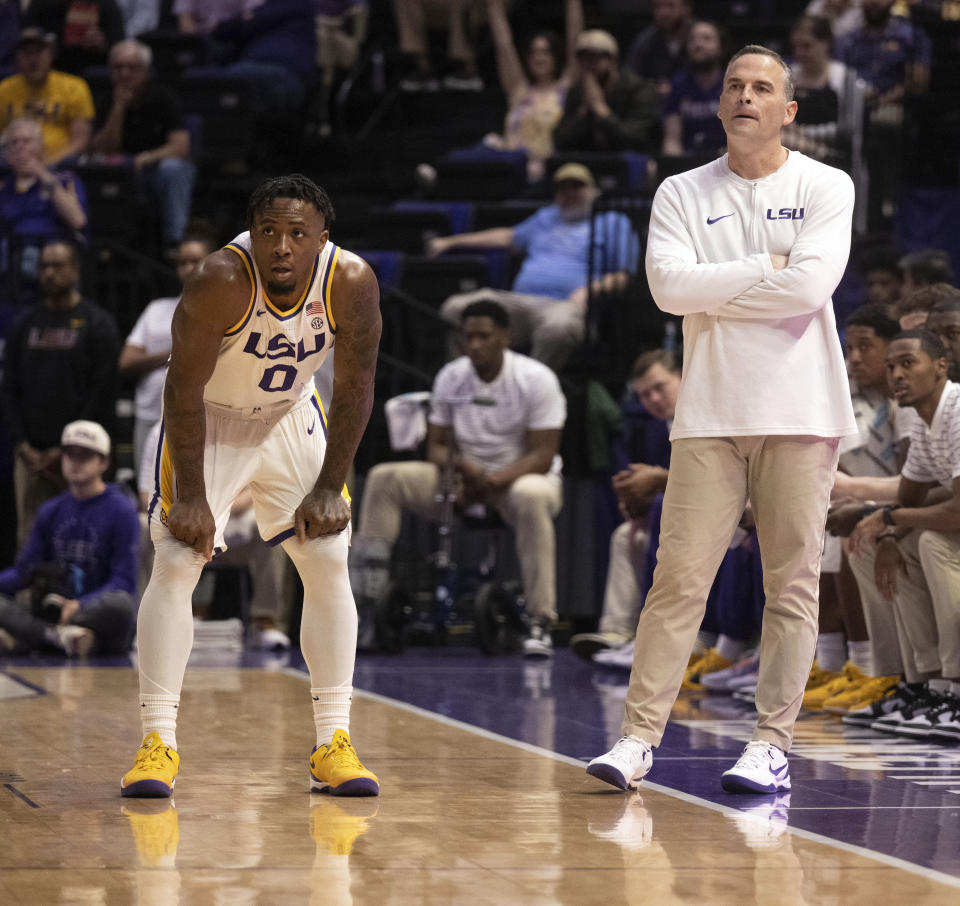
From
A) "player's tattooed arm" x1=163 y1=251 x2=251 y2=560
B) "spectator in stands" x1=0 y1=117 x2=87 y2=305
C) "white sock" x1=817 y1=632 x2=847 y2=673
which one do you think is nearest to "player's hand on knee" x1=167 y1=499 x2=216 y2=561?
"player's tattooed arm" x1=163 y1=251 x2=251 y2=560

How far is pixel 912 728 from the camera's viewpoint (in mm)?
6027

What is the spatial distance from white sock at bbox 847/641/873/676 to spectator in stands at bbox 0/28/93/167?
25.4ft

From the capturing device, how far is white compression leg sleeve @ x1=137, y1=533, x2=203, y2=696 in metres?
4.60

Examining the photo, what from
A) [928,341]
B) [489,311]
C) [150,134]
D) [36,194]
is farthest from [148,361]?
[928,341]

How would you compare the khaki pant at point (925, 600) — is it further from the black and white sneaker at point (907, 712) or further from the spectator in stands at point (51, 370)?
the spectator in stands at point (51, 370)

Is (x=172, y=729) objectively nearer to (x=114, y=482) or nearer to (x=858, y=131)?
(x=114, y=482)

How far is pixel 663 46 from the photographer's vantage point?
12828 millimetres

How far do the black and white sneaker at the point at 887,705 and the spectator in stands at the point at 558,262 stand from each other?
4.23 m

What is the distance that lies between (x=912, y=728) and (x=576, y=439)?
4.51 metres

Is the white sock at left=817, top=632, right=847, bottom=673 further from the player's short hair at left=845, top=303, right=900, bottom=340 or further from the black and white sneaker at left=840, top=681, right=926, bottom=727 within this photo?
the player's short hair at left=845, top=303, right=900, bottom=340

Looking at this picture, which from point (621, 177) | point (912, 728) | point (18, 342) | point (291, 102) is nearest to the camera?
point (912, 728)

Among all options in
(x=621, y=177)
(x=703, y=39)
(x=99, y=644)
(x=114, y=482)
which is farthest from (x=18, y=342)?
(x=703, y=39)

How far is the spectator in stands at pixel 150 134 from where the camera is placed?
1220 centimetres

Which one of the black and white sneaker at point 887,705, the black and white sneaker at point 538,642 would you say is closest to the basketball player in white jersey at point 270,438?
the black and white sneaker at point 887,705
